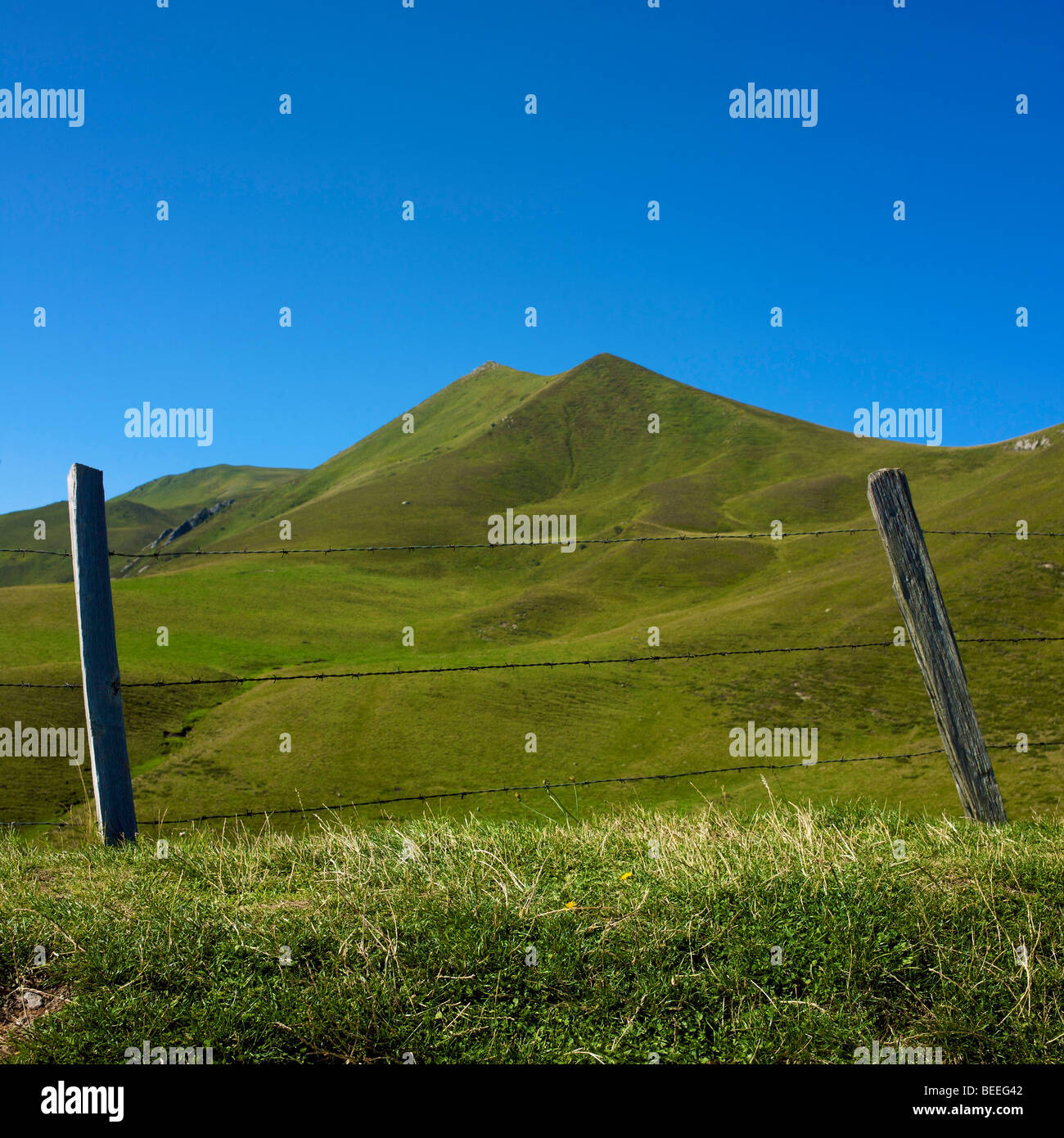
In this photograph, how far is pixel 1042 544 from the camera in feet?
59.6

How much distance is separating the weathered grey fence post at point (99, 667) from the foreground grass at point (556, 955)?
0.50 metres

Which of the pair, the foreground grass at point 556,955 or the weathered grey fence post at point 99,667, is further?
the weathered grey fence post at point 99,667

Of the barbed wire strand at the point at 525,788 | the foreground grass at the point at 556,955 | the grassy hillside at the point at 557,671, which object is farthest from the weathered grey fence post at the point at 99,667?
the grassy hillside at the point at 557,671

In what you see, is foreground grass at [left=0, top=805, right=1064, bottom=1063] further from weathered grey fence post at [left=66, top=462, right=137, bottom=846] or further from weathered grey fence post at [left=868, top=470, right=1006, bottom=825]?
weathered grey fence post at [left=868, top=470, right=1006, bottom=825]

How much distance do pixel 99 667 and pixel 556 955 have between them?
3397 millimetres

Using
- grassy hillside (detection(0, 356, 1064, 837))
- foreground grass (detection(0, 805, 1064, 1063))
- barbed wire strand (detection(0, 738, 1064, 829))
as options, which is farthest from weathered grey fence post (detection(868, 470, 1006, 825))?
grassy hillside (detection(0, 356, 1064, 837))

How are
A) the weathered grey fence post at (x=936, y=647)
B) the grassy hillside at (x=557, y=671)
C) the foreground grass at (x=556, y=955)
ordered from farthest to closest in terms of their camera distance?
the grassy hillside at (x=557, y=671)
the weathered grey fence post at (x=936, y=647)
the foreground grass at (x=556, y=955)

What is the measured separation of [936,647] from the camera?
5336mm

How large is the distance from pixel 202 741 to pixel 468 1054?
44.0 ft

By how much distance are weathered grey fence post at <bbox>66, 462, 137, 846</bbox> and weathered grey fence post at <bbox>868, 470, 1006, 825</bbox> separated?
205 inches

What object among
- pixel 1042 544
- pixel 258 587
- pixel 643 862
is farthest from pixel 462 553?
pixel 643 862

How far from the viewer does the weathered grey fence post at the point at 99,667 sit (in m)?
4.84

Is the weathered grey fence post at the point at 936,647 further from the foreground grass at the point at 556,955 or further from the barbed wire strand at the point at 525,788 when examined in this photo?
the foreground grass at the point at 556,955
